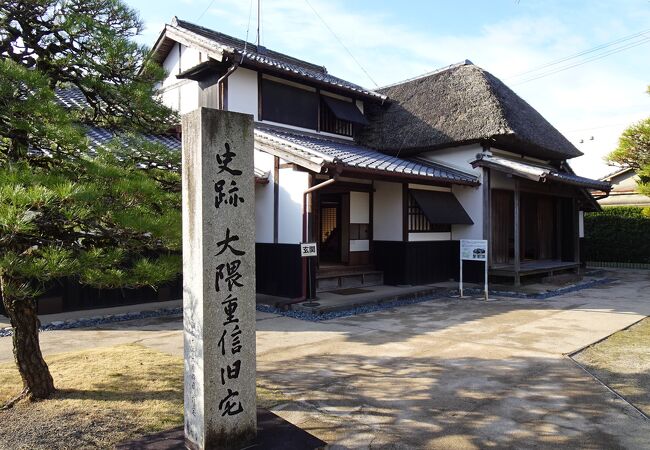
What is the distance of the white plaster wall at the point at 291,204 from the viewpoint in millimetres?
9695

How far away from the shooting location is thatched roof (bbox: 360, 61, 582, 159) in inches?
491

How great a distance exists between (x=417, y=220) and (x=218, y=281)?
9450 mm

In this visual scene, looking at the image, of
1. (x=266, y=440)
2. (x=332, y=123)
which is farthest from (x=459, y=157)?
(x=266, y=440)

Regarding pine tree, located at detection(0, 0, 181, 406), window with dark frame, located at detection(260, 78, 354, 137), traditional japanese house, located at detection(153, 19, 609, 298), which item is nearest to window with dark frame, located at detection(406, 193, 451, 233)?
traditional japanese house, located at detection(153, 19, 609, 298)

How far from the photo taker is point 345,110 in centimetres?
1361

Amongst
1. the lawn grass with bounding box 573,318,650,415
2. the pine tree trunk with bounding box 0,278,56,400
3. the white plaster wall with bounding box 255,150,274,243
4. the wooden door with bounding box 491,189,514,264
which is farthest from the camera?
the wooden door with bounding box 491,189,514,264

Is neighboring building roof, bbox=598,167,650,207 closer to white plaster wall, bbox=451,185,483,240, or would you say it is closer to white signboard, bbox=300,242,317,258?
white plaster wall, bbox=451,185,483,240

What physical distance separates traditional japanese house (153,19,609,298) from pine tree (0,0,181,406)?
459 cm

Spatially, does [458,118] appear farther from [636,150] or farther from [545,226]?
[545,226]

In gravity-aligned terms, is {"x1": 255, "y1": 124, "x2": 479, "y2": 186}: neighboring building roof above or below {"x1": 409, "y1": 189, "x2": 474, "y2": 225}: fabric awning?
above

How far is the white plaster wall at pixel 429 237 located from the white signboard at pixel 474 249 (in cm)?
161

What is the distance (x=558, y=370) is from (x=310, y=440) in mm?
Answer: 3367

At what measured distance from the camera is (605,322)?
8.04 m

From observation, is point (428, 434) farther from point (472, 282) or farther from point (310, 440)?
point (472, 282)
